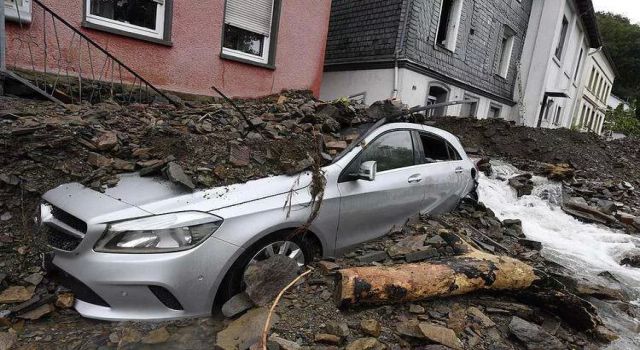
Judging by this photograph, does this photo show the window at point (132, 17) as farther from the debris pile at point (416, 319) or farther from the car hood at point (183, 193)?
the debris pile at point (416, 319)

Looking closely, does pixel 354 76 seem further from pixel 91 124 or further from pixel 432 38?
pixel 91 124

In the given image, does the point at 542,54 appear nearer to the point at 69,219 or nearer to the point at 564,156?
the point at 564,156

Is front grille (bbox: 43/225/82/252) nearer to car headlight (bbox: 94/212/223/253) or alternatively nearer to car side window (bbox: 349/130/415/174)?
car headlight (bbox: 94/212/223/253)

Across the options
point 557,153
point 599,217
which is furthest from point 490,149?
point 599,217

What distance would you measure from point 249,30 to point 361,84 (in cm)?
550

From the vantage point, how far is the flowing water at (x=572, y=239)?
149 inches

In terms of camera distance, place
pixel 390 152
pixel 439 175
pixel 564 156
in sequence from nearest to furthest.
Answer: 1. pixel 390 152
2. pixel 439 175
3. pixel 564 156

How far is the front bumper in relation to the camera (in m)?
2.55

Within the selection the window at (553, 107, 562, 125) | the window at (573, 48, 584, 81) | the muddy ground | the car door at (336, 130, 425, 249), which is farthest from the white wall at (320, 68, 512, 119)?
the window at (573, 48, 584, 81)

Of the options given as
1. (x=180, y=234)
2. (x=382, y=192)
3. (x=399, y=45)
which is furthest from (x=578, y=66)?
(x=180, y=234)

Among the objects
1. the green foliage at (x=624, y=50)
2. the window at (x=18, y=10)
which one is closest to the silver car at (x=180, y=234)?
the window at (x=18, y=10)

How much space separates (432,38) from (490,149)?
4.19 metres

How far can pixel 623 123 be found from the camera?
3309cm

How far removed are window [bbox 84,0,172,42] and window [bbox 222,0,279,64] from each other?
4.05 ft
